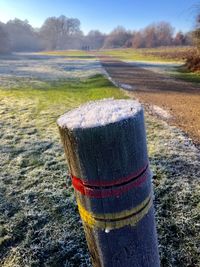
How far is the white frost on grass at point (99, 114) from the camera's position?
1185mm

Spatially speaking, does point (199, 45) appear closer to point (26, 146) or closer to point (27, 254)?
point (26, 146)

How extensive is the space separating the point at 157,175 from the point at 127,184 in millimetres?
3352

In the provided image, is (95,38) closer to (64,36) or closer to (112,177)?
(64,36)

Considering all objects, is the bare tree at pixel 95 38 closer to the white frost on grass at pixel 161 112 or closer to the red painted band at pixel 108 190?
the white frost on grass at pixel 161 112

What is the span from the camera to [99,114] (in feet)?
4.13

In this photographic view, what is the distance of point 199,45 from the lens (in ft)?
67.9

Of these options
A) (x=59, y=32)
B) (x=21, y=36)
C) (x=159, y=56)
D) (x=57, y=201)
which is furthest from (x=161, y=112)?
(x=59, y=32)

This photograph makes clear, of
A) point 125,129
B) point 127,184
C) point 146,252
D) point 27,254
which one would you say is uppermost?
point 125,129

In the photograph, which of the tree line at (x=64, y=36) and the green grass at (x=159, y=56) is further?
the tree line at (x=64, y=36)

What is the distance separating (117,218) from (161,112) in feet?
26.5

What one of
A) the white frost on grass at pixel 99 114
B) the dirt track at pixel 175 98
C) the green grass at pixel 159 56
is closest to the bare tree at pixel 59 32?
the green grass at pixel 159 56

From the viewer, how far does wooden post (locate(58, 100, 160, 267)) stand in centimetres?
117

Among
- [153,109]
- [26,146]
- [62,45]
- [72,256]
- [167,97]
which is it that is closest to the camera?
[72,256]

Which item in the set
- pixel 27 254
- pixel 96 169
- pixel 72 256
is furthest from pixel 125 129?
pixel 27 254
